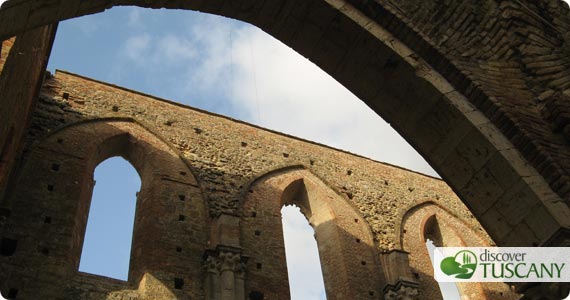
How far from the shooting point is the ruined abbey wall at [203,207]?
8.20m

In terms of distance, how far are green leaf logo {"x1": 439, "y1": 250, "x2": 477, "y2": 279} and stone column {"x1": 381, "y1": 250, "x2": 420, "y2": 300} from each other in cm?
539

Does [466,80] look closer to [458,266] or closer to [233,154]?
[458,266]

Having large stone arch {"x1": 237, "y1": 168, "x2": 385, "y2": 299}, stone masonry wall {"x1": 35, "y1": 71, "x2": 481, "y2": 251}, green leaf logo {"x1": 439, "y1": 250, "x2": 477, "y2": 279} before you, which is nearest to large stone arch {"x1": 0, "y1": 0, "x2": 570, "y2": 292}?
green leaf logo {"x1": 439, "y1": 250, "x2": 477, "y2": 279}

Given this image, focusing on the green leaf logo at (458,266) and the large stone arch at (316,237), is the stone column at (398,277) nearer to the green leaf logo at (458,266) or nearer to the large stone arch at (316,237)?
the large stone arch at (316,237)

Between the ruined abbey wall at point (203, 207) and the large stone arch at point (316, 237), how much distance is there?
0.08 ft

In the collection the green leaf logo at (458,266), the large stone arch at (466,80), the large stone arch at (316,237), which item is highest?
the large stone arch at (316,237)

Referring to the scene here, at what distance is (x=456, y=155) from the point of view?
15.8 feet

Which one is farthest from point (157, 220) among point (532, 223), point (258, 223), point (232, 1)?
point (532, 223)

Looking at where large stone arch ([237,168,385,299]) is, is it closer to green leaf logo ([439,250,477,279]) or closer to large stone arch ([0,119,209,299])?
large stone arch ([0,119,209,299])

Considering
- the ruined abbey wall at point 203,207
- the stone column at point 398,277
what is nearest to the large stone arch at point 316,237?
the ruined abbey wall at point 203,207

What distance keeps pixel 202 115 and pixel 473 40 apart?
7684 millimetres

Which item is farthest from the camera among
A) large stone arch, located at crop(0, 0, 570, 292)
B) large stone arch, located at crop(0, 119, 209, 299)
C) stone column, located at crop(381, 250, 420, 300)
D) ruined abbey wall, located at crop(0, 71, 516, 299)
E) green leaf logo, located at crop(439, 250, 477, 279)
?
stone column, located at crop(381, 250, 420, 300)

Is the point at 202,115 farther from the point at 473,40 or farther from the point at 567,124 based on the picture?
the point at 567,124

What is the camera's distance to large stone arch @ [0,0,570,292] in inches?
173
